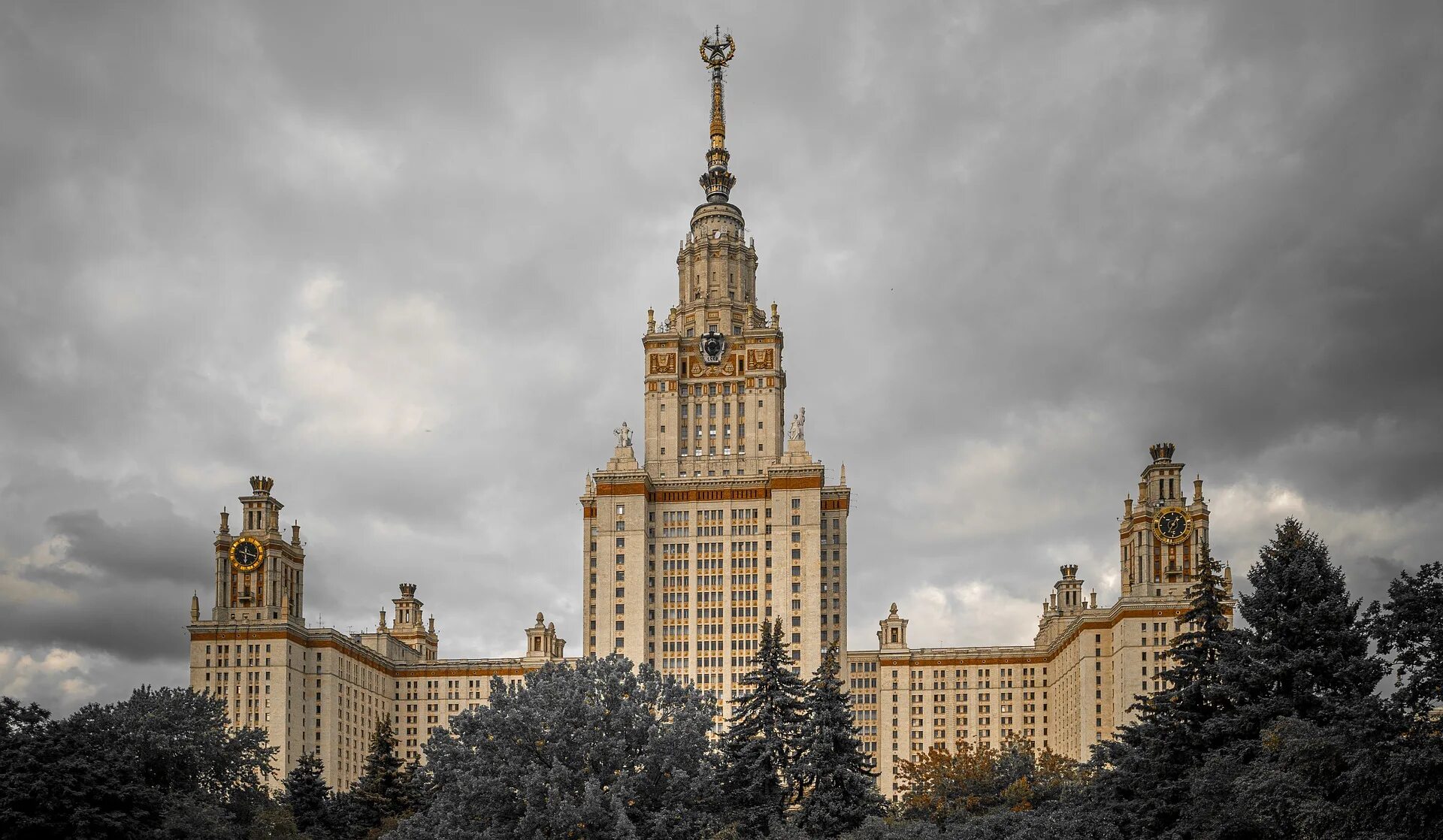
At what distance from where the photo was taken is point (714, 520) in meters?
179

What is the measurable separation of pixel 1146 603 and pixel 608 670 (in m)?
108

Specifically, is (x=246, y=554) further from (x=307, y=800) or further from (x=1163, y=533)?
(x=1163, y=533)

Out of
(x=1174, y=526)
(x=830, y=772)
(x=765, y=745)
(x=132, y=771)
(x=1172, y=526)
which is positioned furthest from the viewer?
(x=1172, y=526)

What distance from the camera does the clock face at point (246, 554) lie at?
186 meters

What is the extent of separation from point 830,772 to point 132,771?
44.0m

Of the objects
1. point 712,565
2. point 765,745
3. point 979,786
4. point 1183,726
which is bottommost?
point 979,786

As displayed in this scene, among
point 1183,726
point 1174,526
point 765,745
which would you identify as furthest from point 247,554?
point 1183,726

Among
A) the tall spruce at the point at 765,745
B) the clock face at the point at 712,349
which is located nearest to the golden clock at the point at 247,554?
the clock face at the point at 712,349

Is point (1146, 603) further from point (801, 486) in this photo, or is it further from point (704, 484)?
point (704, 484)

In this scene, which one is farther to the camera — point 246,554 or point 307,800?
point 246,554

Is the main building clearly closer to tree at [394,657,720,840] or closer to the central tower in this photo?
the central tower

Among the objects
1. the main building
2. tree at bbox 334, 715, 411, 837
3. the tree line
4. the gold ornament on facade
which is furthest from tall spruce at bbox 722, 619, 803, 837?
the gold ornament on facade

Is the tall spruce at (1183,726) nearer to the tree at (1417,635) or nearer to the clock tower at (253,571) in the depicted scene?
the tree at (1417,635)

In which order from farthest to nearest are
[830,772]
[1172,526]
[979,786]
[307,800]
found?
[1172,526]
[307,800]
[979,786]
[830,772]
